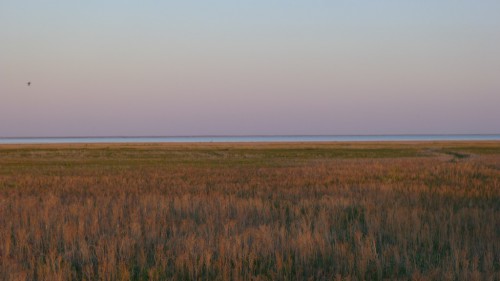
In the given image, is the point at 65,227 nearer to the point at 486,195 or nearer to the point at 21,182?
the point at 486,195

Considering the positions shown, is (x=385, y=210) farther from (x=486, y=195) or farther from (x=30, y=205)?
(x=30, y=205)

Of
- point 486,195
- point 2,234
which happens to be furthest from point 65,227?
point 486,195

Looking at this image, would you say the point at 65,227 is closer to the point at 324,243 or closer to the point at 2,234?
the point at 2,234

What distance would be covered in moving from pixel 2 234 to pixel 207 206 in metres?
4.83

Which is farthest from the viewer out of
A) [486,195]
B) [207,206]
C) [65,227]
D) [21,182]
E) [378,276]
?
[21,182]

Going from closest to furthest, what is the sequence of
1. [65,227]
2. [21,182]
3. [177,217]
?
[65,227]
[177,217]
[21,182]

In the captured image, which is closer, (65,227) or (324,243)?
(324,243)

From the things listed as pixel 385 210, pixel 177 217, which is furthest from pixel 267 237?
pixel 385 210

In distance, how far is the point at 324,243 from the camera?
8.12m

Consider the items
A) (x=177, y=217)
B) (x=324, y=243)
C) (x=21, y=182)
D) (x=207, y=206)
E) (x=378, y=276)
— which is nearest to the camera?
(x=378, y=276)

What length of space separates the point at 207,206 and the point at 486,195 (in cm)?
846

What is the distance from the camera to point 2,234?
945 cm

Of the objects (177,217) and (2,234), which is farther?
(177,217)

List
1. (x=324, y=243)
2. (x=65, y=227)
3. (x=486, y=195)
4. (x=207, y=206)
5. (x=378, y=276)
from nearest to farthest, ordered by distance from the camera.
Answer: (x=378, y=276), (x=324, y=243), (x=65, y=227), (x=207, y=206), (x=486, y=195)
